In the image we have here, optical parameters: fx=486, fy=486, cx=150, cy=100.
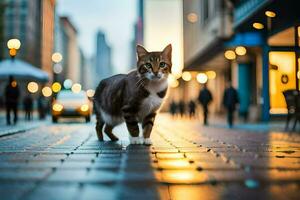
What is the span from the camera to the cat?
738 cm

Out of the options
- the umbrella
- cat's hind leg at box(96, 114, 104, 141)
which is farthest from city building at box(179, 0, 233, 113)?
cat's hind leg at box(96, 114, 104, 141)

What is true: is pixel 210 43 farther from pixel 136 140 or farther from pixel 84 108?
pixel 136 140

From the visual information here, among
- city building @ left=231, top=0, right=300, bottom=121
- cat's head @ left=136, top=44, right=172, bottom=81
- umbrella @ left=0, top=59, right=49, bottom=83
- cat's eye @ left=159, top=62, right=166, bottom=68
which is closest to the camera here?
cat's head @ left=136, top=44, right=172, bottom=81

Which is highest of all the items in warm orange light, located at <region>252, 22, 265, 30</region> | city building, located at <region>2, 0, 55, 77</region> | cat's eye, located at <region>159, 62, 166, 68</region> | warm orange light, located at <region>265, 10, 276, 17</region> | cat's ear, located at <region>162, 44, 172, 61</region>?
city building, located at <region>2, 0, 55, 77</region>

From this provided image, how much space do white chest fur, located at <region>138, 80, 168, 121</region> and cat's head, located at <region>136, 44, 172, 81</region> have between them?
0.47ft

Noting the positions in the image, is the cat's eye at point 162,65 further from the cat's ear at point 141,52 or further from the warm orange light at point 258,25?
the warm orange light at point 258,25

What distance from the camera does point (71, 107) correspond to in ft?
79.9

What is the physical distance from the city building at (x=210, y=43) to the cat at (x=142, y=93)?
18702 mm

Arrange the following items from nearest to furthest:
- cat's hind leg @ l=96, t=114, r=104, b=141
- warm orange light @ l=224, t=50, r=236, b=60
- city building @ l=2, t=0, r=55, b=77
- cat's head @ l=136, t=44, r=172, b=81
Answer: cat's head @ l=136, t=44, r=172, b=81 → cat's hind leg @ l=96, t=114, r=104, b=141 → warm orange light @ l=224, t=50, r=236, b=60 → city building @ l=2, t=0, r=55, b=77

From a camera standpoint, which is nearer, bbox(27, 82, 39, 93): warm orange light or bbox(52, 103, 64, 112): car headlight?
bbox(52, 103, 64, 112): car headlight

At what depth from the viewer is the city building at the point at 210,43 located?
91.9 feet

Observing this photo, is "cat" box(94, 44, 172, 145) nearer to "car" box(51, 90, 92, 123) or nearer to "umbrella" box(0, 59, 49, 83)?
"umbrella" box(0, 59, 49, 83)

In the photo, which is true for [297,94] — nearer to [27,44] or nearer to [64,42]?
[27,44]

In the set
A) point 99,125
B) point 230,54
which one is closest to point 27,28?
point 230,54
